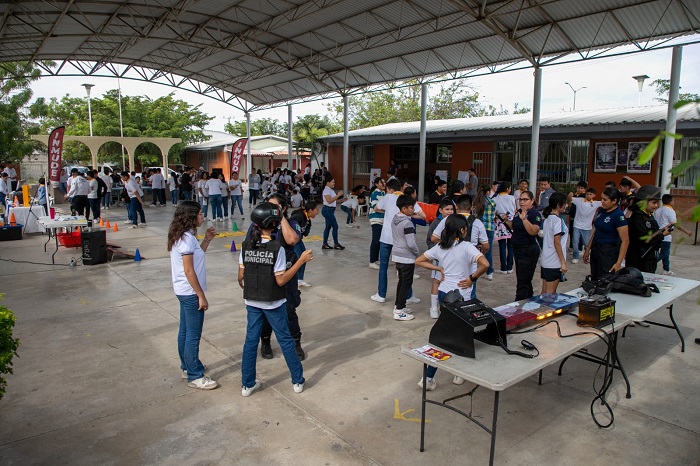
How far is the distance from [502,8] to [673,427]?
10.7 meters

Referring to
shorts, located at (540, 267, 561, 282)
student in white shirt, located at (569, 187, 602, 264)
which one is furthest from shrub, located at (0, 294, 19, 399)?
student in white shirt, located at (569, 187, 602, 264)

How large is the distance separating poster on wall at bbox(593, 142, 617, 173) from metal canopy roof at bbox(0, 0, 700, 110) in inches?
131

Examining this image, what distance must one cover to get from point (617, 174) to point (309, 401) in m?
14.3

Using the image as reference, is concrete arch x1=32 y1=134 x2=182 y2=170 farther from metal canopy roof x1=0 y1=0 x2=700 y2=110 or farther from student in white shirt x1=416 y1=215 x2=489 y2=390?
student in white shirt x1=416 y1=215 x2=489 y2=390

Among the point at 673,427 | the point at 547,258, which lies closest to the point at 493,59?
the point at 547,258

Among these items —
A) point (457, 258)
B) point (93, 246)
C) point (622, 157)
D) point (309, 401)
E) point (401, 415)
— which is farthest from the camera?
point (622, 157)

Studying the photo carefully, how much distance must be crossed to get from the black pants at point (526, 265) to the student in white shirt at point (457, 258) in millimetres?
1349

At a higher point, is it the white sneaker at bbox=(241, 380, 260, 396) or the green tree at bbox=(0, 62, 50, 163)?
the green tree at bbox=(0, 62, 50, 163)

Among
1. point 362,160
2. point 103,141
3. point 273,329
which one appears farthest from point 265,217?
point 103,141

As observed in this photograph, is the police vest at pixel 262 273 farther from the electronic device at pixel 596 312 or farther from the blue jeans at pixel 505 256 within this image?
the blue jeans at pixel 505 256

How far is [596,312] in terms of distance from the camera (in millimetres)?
→ 3645

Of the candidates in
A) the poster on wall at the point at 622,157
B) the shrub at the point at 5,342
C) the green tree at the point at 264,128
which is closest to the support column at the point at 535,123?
the poster on wall at the point at 622,157

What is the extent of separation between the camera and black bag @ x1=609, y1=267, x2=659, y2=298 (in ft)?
14.9

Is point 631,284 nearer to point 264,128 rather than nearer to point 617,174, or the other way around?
point 617,174
